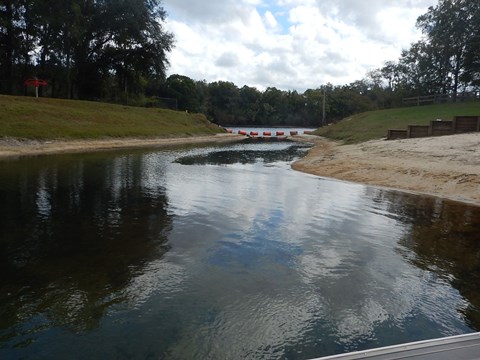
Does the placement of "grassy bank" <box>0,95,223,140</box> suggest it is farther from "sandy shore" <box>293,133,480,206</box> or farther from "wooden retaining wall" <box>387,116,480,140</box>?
"wooden retaining wall" <box>387,116,480,140</box>

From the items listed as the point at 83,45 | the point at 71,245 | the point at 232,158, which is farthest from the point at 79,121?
the point at 71,245

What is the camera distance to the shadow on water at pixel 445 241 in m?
7.85

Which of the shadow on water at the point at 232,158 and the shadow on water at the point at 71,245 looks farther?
the shadow on water at the point at 232,158

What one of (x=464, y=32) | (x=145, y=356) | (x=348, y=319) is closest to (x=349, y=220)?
(x=348, y=319)

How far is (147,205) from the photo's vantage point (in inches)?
558

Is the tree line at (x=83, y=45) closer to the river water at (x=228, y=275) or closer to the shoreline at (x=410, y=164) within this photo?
the shoreline at (x=410, y=164)

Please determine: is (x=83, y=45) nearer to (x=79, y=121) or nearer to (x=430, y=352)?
(x=79, y=121)

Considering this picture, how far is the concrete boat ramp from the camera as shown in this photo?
339cm

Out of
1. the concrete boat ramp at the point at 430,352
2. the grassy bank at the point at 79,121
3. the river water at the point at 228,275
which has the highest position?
the grassy bank at the point at 79,121

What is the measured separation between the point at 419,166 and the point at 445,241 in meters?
11.3

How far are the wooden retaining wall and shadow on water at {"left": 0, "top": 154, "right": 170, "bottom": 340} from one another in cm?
2190

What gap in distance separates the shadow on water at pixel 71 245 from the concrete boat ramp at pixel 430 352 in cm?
422

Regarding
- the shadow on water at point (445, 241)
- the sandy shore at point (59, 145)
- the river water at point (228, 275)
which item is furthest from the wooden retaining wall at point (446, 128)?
the sandy shore at point (59, 145)

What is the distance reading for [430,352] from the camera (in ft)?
11.4
